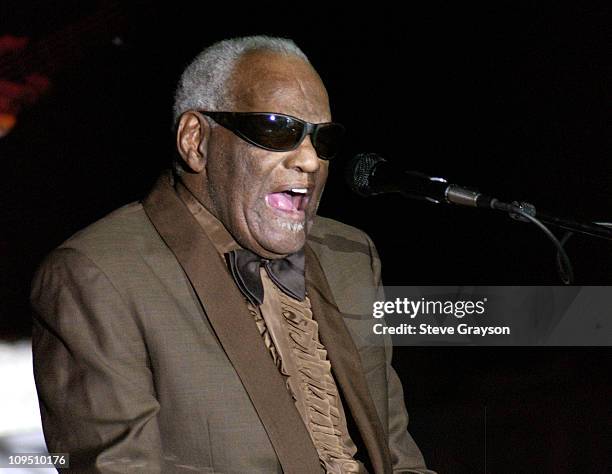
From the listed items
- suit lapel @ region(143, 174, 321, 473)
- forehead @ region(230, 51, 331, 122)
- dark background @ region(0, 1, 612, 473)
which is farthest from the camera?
dark background @ region(0, 1, 612, 473)

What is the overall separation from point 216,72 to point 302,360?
2.37 feet

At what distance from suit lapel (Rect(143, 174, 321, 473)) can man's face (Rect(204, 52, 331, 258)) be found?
105mm

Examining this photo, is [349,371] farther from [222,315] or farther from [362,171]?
[362,171]

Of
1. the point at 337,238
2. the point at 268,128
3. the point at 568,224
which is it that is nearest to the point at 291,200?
the point at 268,128

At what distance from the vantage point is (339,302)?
7.64ft

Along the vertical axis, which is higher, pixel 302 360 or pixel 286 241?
pixel 286 241

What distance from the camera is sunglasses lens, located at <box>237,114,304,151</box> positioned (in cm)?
199

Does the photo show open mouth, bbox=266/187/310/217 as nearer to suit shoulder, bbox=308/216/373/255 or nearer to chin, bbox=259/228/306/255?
chin, bbox=259/228/306/255

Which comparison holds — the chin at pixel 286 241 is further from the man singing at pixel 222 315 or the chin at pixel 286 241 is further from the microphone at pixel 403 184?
the microphone at pixel 403 184

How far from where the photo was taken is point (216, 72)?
206cm

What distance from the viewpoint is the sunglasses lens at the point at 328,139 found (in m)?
2.06

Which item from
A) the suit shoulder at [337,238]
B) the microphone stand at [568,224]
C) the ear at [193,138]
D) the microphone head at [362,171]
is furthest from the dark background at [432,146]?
the microphone stand at [568,224]

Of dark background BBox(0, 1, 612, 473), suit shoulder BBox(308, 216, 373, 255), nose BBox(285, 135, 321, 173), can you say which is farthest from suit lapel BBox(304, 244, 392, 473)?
dark background BBox(0, 1, 612, 473)

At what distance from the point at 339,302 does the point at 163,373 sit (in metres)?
0.63
